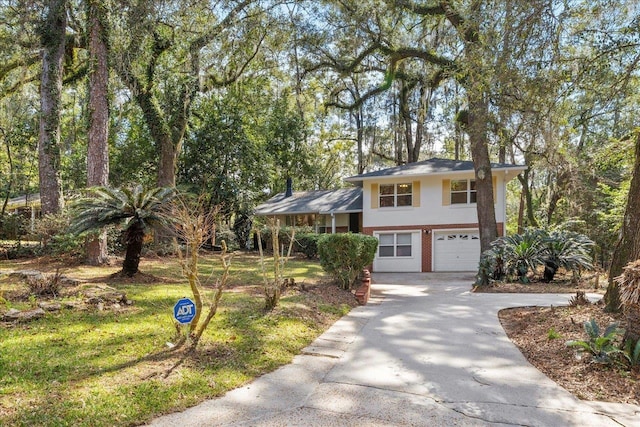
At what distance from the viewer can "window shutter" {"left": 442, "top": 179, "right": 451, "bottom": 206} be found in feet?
55.4

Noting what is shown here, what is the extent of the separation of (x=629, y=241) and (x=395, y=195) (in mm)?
11793

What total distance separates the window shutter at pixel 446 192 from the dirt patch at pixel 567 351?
31.6 feet

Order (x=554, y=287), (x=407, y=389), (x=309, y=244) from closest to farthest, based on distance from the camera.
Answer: (x=407, y=389) < (x=554, y=287) < (x=309, y=244)

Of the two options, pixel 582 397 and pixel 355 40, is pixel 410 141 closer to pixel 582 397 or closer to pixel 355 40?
pixel 355 40

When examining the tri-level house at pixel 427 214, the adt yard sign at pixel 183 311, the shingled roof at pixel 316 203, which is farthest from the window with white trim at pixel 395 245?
the adt yard sign at pixel 183 311

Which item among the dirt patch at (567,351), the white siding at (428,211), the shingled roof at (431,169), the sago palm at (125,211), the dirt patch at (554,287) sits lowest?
the dirt patch at (567,351)

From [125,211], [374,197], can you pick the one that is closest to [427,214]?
[374,197]

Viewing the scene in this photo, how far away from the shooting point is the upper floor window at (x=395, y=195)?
17516 millimetres

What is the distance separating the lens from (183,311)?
4.51 metres

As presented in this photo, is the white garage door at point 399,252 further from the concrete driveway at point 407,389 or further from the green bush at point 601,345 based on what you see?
the green bush at point 601,345

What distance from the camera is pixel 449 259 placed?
55.1 feet

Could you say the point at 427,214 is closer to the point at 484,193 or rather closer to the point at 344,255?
the point at 484,193

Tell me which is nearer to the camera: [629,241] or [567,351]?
[567,351]

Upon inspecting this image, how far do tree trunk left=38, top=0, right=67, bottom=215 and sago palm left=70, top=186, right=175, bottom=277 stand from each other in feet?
16.8
